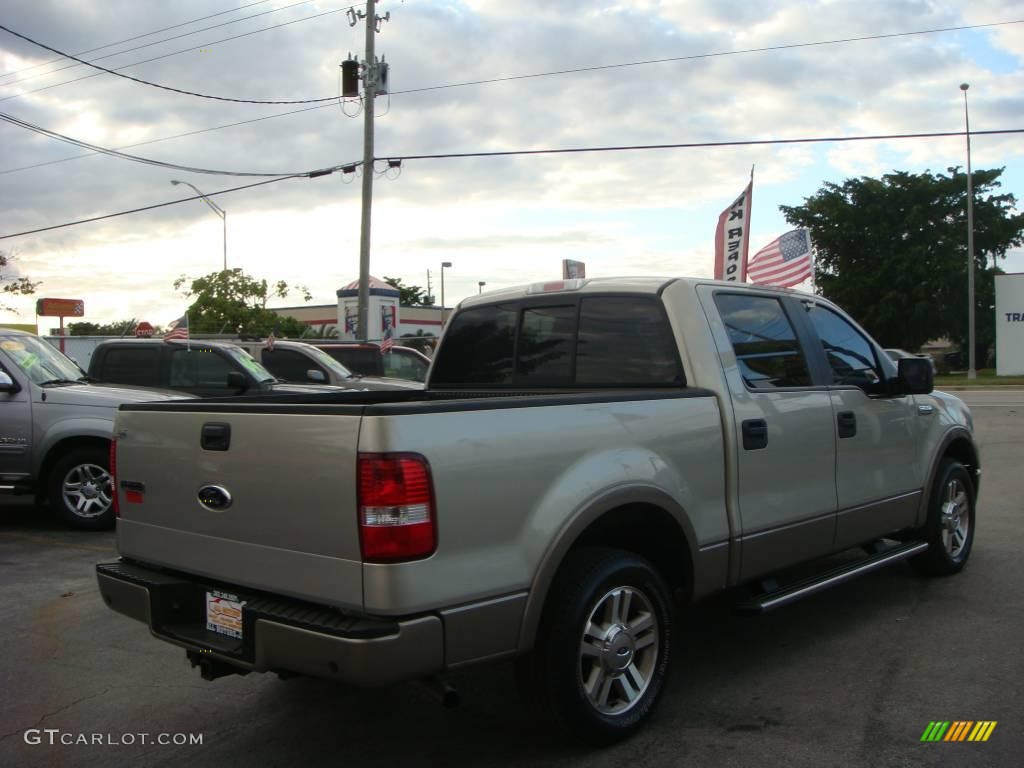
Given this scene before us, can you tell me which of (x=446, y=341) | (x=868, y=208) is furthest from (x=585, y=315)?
(x=868, y=208)

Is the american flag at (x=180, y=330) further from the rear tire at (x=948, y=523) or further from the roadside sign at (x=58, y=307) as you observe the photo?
the roadside sign at (x=58, y=307)

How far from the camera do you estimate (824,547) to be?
4.90m

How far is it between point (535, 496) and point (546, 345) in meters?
1.69

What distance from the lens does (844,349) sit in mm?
5465

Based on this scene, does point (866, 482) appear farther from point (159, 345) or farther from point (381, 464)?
point (159, 345)

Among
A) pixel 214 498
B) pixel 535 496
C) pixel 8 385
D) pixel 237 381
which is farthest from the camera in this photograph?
pixel 237 381

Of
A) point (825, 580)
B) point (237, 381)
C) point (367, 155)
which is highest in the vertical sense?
point (367, 155)

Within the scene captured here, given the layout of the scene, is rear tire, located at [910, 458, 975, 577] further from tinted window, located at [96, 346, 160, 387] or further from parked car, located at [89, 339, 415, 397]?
tinted window, located at [96, 346, 160, 387]

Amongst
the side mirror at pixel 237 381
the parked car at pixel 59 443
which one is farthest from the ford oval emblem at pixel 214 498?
the side mirror at pixel 237 381

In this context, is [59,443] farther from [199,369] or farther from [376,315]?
[376,315]

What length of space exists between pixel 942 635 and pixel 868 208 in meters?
53.0

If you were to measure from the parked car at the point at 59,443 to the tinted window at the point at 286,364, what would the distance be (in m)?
5.48

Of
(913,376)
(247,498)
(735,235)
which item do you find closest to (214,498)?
A: (247,498)

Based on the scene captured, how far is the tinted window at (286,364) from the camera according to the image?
14.0 m
